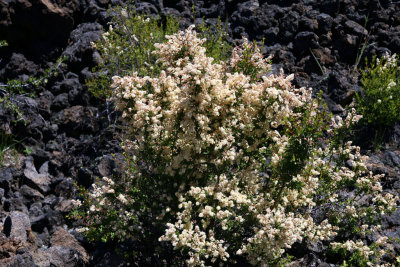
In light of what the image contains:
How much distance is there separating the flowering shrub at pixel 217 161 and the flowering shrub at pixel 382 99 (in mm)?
2104

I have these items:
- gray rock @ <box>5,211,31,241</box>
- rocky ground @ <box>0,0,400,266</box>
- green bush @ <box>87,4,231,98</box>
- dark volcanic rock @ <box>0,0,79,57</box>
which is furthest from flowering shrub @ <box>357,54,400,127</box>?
dark volcanic rock @ <box>0,0,79,57</box>

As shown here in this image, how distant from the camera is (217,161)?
12.4ft

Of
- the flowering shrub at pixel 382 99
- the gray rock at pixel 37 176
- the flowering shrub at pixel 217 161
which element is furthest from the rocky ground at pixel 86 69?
the flowering shrub at pixel 217 161

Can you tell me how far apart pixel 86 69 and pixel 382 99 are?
5275 millimetres

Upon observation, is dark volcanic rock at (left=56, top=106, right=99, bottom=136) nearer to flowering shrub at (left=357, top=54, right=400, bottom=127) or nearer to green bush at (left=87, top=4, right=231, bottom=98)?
green bush at (left=87, top=4, right=231, bottom=98)

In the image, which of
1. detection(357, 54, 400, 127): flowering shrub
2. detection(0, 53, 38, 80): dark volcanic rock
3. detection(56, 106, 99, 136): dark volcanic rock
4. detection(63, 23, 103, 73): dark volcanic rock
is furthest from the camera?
detection(63, 23, 103, 73): dark volcanic rock

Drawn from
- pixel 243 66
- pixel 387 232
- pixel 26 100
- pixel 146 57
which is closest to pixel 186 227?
pixel 243 66

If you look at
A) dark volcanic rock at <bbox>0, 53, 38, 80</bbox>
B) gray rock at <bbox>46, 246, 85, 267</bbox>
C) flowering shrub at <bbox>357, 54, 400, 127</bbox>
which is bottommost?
gray rock at <bbox>46, 246, 85, 267</bbox>

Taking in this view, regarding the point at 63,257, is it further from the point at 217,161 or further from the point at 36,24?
the point at 36,24

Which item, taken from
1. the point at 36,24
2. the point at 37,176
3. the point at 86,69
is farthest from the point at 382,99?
the point at 36,24

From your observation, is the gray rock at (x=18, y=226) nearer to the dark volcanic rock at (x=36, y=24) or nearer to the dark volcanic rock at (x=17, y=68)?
the dark volcanic rock at (x=17, y=68)

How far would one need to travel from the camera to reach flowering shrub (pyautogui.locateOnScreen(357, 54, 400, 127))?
5.91 metres

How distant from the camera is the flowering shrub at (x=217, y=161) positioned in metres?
3.35

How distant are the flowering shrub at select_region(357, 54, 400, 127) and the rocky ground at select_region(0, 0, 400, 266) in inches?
10.9
